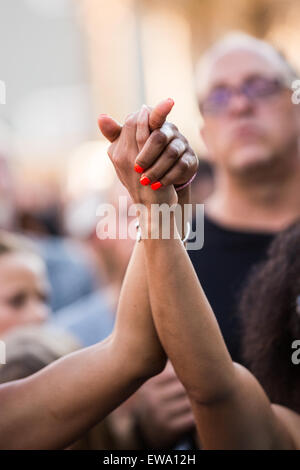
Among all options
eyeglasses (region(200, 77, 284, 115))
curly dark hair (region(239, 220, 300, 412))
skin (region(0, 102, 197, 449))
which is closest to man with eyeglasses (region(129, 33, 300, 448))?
eyeglasses (region(200, 77, 284, 115))

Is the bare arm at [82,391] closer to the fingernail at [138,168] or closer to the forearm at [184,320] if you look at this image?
the forearm at [184,320]

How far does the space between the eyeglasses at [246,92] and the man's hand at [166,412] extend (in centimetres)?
65

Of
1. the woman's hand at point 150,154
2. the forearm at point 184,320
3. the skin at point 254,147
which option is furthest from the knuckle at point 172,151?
the skin at point 254,147

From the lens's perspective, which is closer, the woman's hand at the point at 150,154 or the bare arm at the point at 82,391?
the woman's hand at the point at 150,154

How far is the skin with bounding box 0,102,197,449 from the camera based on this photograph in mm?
947

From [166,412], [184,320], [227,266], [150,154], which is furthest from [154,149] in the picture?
[166,412]

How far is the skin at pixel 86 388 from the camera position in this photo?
37.3 inches

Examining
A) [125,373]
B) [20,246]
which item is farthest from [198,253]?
[20,246]

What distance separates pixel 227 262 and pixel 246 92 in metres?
0.44

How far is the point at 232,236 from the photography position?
1.48 meters

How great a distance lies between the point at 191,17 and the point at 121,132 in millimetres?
6072

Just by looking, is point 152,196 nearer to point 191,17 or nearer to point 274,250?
point 274,250

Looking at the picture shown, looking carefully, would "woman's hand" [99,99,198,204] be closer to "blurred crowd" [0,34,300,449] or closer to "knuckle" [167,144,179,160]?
"knuckle" [167,144,179,160]

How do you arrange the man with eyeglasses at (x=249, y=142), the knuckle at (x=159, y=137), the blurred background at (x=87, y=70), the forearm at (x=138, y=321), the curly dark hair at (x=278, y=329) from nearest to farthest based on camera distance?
the knuckle at (x=159, y=137), the forearm at (x=138, y=321), the curly dark hair at (x=278, y=329), the man with eyeglasses at (x=249, y=142), the blurred background at (x=87, y=70)
